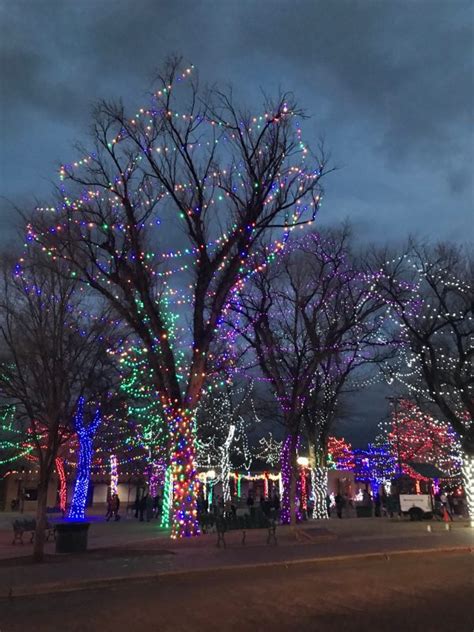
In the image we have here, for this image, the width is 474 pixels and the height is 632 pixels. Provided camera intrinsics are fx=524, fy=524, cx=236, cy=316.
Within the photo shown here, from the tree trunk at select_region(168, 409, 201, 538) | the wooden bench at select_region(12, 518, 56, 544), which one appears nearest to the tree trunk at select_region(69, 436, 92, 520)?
the wooden bench at select_region(12, 518, 56, 544)

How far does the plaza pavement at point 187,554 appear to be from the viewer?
9805 mm

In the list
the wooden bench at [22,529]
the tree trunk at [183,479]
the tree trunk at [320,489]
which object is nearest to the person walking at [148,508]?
the wooden bench at [22,529]

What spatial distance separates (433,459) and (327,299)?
33.2 m

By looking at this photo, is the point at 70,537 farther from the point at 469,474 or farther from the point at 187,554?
the point at 469,474

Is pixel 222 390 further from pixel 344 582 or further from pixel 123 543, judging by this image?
pixel 344 582

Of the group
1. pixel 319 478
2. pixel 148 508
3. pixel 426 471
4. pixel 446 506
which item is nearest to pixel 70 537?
pixel 148 508

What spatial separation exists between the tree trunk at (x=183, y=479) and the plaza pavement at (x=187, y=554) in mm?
569

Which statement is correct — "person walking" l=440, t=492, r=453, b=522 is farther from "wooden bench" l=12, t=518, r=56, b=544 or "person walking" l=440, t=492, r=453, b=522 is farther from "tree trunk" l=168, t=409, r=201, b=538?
"wooden bench" l=12, t=518, r=56, b=544

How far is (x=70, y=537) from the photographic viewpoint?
1398 cm

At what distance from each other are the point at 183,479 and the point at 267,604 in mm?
8177

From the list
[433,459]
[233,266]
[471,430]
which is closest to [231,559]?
[233,266]

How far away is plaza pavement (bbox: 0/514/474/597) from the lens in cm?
980

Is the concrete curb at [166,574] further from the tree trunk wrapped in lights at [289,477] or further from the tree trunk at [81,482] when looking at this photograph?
the tree trunk at [81,482]

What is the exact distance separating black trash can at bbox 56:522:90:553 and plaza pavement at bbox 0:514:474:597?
1.45 ft
